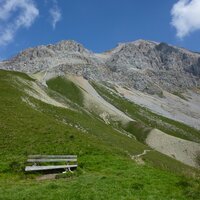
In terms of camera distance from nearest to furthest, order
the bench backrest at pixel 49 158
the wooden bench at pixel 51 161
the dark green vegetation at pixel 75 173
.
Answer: the dark green vegetation at pixel 75 173, the wooden bench at pixel 51 161, the bench backrest at pixel 49 158

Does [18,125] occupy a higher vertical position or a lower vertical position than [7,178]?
higher

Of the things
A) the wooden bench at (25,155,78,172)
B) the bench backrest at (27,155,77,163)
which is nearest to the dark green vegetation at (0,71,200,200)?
the wooden bench at (25,155,78,172)

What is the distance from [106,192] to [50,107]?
2434 inches

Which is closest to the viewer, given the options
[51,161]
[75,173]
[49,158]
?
[75,173]

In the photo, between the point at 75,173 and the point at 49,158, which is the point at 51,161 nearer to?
the point at 49,158

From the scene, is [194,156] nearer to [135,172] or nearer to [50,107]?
[50,107]

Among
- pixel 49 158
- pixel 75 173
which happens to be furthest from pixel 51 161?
pixel 75 173

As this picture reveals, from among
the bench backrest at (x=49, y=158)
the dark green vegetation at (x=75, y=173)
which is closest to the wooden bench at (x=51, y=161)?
the bench backrest at (x=49, y=158)

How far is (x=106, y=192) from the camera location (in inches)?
884

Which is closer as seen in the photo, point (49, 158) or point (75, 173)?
point (75, 173)

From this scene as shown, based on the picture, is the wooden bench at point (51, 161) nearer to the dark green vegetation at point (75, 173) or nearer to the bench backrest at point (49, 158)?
the bench backrest at point (49, 158)

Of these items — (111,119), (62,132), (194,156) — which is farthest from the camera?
(111,119)

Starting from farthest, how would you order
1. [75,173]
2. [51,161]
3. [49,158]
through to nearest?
[49,158]
[51,161]
[75,173]

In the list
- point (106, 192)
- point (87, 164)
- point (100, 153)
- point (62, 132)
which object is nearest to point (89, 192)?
point (106, 192)
